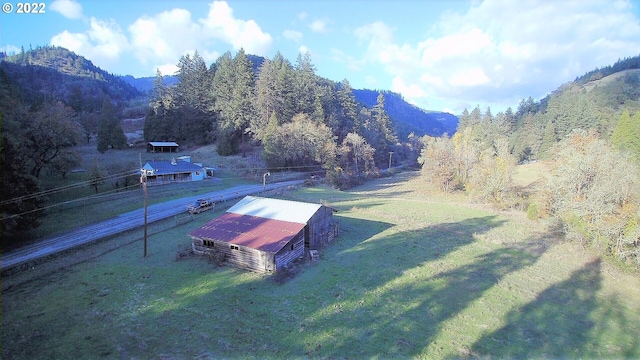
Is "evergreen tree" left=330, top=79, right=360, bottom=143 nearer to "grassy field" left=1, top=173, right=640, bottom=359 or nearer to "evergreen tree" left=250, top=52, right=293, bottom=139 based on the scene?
"evergreen tree" left=250, top=52, right=293, bottom=139

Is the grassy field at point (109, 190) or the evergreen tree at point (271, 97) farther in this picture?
the evergreen tree at point (271, 97)

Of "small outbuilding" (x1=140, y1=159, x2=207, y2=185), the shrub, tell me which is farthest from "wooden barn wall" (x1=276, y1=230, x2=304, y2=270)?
"small outbuilding" (x1=140, y1=159, x2=207, y2=185)

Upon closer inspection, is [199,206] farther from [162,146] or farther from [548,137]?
[548,137]

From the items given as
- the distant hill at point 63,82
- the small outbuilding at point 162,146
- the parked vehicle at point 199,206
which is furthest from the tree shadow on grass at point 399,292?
the distant hill at point 63,82

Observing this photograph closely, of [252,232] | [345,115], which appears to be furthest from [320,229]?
[345,115]

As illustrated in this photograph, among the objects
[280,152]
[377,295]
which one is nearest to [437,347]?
[377,295]

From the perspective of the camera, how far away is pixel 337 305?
19.2 m

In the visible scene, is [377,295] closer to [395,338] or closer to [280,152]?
[395,338]

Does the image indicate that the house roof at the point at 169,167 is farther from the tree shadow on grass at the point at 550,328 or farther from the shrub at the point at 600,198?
the shrub at the point at 600,198

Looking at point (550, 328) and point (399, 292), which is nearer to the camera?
point (550, 328)

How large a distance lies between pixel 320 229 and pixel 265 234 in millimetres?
6066

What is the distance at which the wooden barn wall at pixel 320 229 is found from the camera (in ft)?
91.3

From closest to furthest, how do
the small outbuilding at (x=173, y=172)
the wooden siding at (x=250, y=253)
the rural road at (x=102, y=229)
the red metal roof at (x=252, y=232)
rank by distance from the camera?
the wooden siding at (x=250, y=253) → the red metal roof at (x=252, y=232) → the rural road at (x=102, y=229) → the small outbuilding at (x=173, y=172)

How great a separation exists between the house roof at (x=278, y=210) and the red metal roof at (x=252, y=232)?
63 cm
